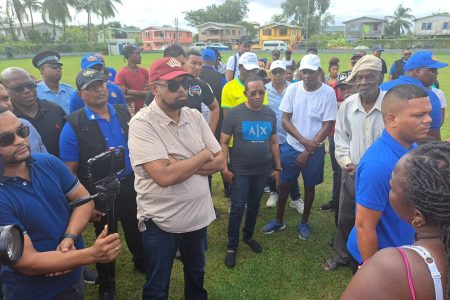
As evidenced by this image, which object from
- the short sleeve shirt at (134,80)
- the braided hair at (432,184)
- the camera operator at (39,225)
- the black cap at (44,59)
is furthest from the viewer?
the short sleeve shirt at (134,80)

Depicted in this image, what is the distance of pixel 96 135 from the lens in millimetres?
2961

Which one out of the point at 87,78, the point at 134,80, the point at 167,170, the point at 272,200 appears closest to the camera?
the point at 167,170

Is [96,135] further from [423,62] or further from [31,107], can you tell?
[423,62]

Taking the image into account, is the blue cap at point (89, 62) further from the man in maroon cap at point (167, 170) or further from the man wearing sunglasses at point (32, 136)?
the man in maroon cap at point (167, 170)

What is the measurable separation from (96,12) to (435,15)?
73252mm

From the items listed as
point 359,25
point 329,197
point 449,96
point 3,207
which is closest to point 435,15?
point 359,25

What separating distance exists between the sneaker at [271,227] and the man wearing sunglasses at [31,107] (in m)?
2.77

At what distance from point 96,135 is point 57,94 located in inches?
80.9

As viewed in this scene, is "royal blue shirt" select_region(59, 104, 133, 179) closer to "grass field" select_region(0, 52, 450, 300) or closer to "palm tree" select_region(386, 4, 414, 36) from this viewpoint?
"grass field" select_region(0, 52, 450, 300)

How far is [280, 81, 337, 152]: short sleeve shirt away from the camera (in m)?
4.03

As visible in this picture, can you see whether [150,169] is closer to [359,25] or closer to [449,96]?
[449,96]

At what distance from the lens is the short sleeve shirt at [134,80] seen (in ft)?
19.2

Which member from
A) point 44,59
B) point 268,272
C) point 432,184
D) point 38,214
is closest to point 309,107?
point 268,272


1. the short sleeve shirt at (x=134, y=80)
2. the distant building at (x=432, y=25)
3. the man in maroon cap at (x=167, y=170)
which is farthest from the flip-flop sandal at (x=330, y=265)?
the distant building at (x=432, y=25)
